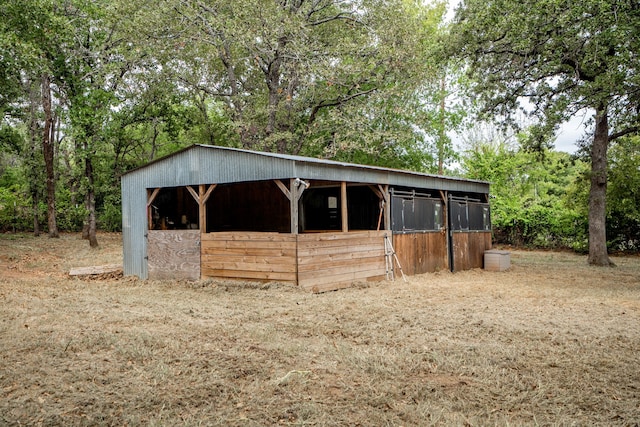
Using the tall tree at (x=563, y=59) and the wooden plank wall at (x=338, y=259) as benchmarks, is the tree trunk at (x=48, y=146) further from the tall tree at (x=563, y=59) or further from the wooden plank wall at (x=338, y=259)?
the tall tree at (x=563, y=59)

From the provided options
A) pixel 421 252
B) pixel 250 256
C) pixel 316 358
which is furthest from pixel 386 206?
pixel 316 358

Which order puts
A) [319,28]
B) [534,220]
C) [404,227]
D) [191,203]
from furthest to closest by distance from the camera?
[534,220], [319,28], [191,203], [404,227]

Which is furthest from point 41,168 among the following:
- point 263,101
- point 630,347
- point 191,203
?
point 630,347

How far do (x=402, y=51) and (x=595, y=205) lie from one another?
26.4 ft

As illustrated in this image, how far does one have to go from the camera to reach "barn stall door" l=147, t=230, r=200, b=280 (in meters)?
10.8

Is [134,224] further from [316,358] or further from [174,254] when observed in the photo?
[316,358]

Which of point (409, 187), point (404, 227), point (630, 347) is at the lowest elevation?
point (630, 347)

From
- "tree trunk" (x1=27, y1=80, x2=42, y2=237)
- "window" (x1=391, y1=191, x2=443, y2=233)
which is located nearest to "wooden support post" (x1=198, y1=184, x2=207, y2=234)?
"window" (x1=391, y1=191, x2=443, y2=233)

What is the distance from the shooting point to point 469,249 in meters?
14.9

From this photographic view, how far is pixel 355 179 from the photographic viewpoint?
1095cm

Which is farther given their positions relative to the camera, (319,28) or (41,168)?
(41,168)

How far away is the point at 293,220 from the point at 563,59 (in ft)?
24.9

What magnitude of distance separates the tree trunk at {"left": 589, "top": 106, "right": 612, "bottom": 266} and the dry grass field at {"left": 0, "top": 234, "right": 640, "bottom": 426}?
6690 millimetres

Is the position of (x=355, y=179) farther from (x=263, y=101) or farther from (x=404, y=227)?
(x=263, y=101)
